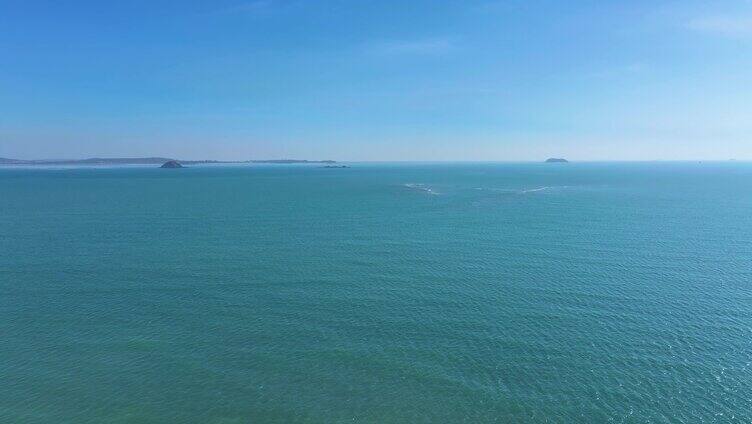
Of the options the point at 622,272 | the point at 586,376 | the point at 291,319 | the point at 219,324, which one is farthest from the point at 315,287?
the point at 622,272

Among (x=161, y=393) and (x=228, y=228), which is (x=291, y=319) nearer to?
(x=161, y=393)

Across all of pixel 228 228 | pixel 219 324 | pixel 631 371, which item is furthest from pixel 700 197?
pixel 219 324

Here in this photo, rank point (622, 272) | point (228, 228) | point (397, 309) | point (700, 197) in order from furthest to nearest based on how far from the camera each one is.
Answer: point (700, 197), point (228, 228), point (622, 272), point (397, 309)

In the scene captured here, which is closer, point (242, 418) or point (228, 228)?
point (242, 418)

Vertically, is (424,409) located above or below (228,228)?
below

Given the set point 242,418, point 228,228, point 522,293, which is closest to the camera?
point 242,418

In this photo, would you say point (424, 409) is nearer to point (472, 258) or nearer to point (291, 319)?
point (291, 319)
